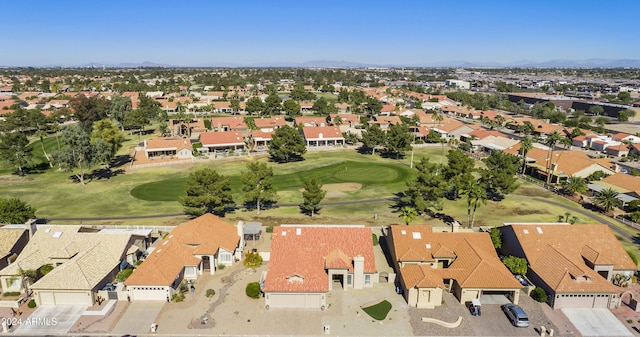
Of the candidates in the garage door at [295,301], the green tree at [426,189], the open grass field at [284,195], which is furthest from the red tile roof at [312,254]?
the green tree at [426,189]

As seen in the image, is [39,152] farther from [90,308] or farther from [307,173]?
[90,308]

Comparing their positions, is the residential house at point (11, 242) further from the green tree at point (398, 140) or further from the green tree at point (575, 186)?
the green tree at point (575, 186)

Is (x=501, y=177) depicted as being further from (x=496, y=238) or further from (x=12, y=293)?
(x=12, y=293)

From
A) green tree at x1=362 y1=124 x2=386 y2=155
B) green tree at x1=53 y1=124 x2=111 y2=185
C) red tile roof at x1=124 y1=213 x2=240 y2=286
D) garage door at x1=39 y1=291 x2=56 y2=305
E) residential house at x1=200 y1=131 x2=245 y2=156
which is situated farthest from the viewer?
residential house at x1=200 y1=131 x2=245 y2=156

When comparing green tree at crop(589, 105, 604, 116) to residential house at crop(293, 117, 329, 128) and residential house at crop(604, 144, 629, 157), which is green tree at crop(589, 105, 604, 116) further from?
residential house at crop(293, 117, 329, 128)

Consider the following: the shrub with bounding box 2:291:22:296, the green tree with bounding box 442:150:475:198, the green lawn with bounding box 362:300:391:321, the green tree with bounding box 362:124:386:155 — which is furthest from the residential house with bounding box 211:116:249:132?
the green lawn with bounding box 362:300:391:321

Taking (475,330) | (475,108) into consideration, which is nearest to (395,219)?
(475,330)

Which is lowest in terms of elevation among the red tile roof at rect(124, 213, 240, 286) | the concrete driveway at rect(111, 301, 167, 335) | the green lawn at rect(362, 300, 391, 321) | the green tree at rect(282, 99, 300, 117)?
the green lawn at rect(362, 300, 391, 321)
